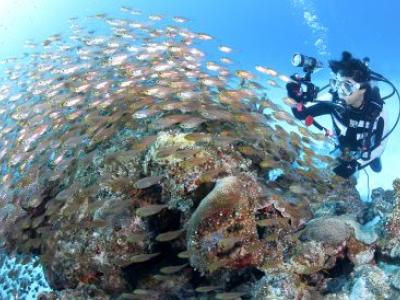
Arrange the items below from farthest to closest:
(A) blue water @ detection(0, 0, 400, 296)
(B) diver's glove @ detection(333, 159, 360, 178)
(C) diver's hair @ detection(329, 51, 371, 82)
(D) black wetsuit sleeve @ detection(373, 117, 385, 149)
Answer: (A) blue water @ detection(0, 0, 400, 296), (B) diver's glove @ detection(333, 159, 360, 178), (D) black wetsuit sleeve @ detection(373, 117, 385, 149), (C) diver's hair @ detection(329, 51, 371, 82)

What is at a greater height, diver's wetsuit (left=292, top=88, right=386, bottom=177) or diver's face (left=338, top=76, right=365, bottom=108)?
diver's face (left=338, top=76, right=365, bottom=108)

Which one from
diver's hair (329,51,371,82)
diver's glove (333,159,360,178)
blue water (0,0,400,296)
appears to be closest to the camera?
diver's hair (329,51,371,82)

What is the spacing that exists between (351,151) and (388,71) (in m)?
29.8

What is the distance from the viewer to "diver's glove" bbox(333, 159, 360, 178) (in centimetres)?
829

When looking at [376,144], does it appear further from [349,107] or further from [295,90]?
[295,90]

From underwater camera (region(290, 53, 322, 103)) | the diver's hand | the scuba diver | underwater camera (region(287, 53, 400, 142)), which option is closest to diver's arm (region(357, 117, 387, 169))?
Answer: the scuba diver

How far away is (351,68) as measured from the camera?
797cm

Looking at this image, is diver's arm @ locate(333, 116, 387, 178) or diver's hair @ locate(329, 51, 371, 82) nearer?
diver's hair @ locate(329, 51, 371, 82)

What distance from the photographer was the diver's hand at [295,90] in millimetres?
8272

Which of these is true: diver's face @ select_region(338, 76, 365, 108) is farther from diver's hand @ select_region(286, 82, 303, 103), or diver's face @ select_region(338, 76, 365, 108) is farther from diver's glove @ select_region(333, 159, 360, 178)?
diver's glove @ select_region(333, 159, 360, 178)

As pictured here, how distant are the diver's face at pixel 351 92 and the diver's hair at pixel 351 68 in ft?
0.29

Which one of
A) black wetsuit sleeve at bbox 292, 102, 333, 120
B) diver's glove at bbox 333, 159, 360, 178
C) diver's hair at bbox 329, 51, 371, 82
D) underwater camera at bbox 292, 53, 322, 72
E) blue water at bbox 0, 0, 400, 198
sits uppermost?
blue water at bbox 0, 0, 400, 198

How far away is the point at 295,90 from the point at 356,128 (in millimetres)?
1296

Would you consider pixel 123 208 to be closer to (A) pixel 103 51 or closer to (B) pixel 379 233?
(B) pixel 379 233
